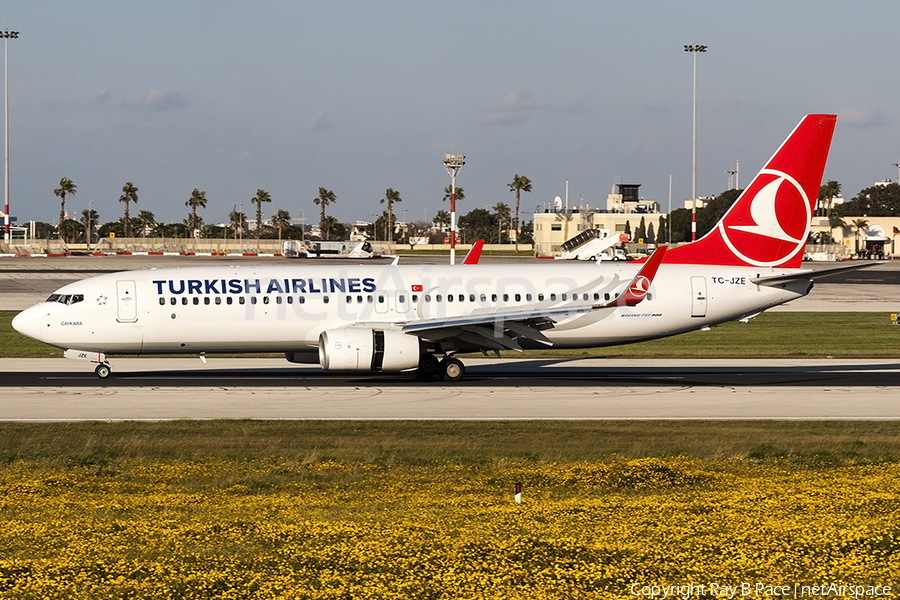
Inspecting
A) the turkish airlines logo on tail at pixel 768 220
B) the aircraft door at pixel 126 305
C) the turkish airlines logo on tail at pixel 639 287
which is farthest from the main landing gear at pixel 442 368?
the turkish airlines logo on tail at pixel 768 220

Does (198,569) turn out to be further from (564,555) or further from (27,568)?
(564,555)

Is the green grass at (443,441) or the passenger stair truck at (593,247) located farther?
the passenger stair truck at (593,247)

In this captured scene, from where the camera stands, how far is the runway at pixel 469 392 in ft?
90.7

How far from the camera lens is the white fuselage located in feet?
109

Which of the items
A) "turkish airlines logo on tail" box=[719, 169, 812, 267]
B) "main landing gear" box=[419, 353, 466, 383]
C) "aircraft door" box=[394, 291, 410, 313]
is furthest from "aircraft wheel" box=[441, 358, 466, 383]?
"turkish airlines logo on tail" box=[719, 169, 812, 267]

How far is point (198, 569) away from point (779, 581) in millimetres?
6397

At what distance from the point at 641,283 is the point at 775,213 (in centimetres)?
814

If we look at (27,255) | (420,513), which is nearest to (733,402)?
(420,513)

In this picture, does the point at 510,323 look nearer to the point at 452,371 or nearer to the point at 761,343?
the point at 452,371

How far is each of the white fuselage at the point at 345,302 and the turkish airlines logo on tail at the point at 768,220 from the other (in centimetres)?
89

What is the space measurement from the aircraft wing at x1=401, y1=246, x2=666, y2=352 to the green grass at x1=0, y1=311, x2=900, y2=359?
31.1 feet

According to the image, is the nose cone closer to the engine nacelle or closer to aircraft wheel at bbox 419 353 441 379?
the engine nacelle

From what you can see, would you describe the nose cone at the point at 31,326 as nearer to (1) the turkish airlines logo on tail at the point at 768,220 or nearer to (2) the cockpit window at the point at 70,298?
(2) the cockpit window at the point at 70,298

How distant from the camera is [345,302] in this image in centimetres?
3409
